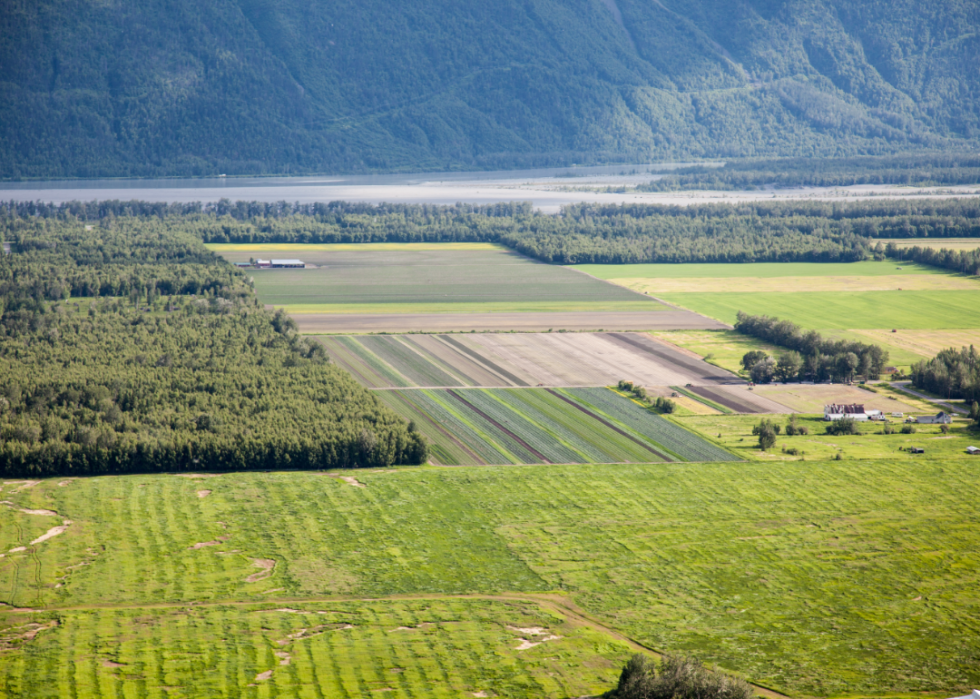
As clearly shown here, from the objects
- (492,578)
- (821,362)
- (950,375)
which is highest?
(950,375)

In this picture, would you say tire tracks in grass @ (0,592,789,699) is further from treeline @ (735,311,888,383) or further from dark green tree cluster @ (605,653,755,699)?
treeline @ (735,311,888,383)

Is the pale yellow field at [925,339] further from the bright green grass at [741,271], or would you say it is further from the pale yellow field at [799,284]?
the bright green grass at [741,271]

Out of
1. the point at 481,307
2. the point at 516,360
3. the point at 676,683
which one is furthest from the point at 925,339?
the point at 676,683

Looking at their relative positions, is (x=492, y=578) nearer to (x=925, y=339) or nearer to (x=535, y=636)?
(x=535, y=636)

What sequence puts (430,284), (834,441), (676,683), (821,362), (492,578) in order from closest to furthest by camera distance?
(676,683) → (492,578) → (834,441) → (821,362) → (430,284)

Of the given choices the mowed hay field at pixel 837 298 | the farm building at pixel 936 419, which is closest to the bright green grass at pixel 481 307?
the mowed hay field at pixel 837 298
